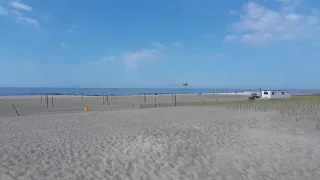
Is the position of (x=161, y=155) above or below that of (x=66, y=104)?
above

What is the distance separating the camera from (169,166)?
643cm

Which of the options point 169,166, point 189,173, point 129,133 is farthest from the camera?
point 129,133

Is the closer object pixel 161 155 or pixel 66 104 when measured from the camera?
pixel 161 155

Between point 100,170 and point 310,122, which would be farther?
point 310,122

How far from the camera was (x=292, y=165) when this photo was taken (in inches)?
267

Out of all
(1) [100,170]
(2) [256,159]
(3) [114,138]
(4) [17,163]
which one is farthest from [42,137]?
(2) [256,159]

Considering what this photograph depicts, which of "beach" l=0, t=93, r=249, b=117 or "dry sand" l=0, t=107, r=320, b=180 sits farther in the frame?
"beach" l=0, t=93, r=249, b=117

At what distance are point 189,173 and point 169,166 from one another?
61 centimetres

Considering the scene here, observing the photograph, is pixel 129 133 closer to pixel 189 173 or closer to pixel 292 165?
pixel 189 173

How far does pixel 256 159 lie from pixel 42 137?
7390 mm

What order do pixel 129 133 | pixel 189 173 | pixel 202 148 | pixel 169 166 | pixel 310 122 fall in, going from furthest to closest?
pixel 310 122, pixel 129 133, pixel 202 148, pixel 169 166, pixel 189 173

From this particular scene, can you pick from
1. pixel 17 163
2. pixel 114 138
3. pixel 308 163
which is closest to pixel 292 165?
pixel 308 163

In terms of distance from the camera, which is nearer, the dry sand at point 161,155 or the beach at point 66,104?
the dry sand at point 161,155

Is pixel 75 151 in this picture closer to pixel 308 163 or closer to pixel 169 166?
pixel 169 166
